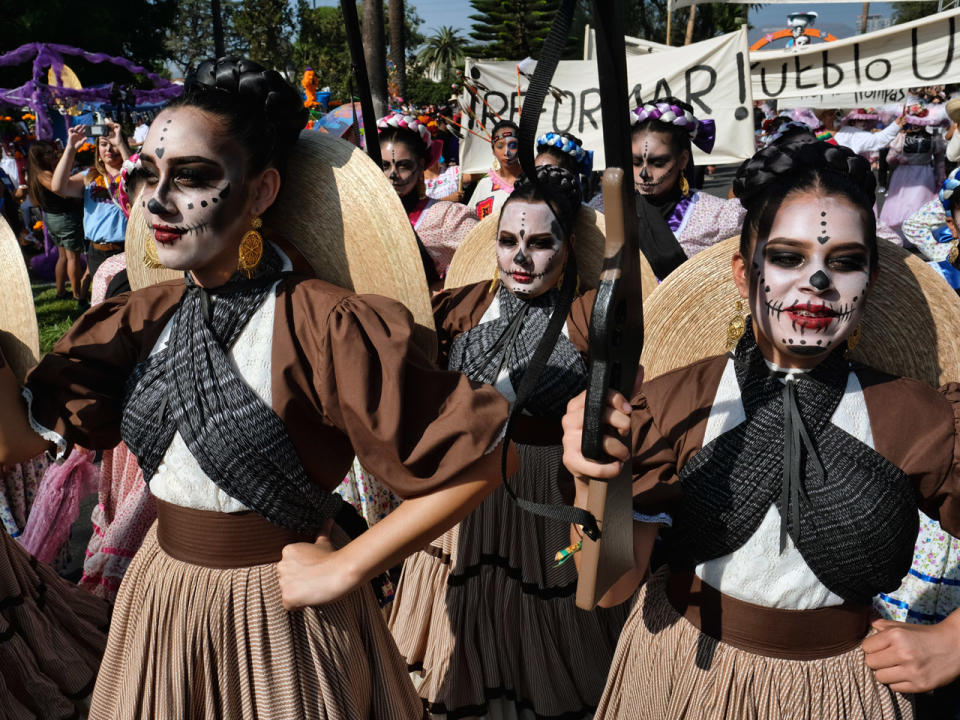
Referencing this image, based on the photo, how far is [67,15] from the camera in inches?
840

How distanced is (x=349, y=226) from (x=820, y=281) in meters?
1.00

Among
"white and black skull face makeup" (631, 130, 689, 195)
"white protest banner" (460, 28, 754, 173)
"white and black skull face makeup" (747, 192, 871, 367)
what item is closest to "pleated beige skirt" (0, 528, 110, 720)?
"white and black skull face makeup" (747, 192, 871, 367)

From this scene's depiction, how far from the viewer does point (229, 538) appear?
5.95ft

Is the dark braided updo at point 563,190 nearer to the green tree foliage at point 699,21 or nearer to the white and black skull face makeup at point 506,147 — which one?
the white and black skull face makeup at point 506,147

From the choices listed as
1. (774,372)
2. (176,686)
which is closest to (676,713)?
(774,372)

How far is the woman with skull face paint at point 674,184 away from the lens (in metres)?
3.81

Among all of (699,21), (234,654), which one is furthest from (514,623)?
(699,21)

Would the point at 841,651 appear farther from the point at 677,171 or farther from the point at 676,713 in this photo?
the point at 677,171

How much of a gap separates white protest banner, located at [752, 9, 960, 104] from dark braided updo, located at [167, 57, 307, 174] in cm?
521

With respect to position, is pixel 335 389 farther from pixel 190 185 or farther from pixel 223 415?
pixel 190 185

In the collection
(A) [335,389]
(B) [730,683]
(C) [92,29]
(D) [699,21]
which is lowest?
(B) [730,683]

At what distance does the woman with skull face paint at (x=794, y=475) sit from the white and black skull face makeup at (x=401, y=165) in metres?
3.14

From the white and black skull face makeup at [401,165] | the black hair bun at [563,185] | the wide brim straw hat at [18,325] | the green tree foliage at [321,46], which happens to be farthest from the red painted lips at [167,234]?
the green tree foliage at [321,46]

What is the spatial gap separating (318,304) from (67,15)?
23849 mm
